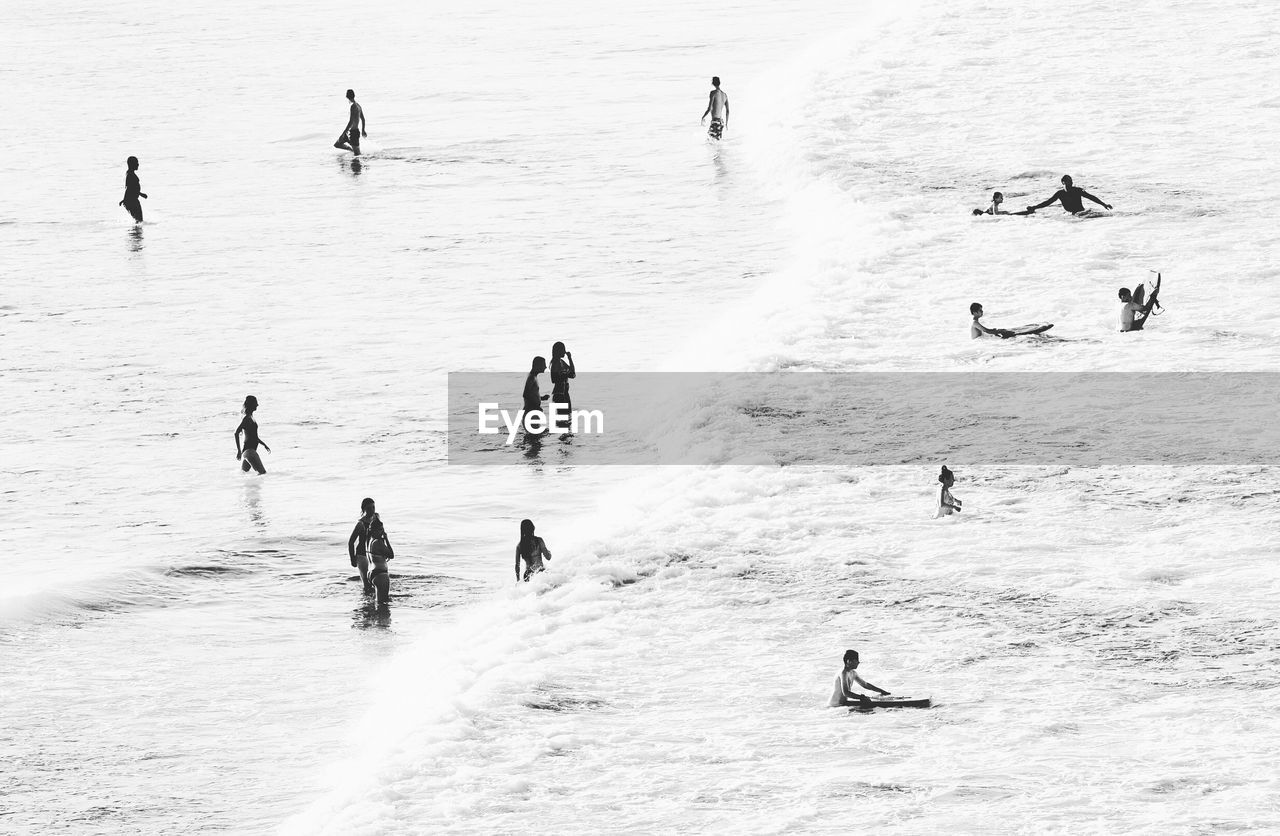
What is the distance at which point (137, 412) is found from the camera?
22844 mm

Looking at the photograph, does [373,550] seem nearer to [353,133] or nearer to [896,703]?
[896,703]

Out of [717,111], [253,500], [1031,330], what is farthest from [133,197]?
[1031,330]

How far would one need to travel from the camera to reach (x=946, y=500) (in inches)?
747

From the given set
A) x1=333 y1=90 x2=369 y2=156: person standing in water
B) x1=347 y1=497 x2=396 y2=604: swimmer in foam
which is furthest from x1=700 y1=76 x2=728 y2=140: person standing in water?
x1=347 y1=497 x2=396 y2=604: swimmer in foam

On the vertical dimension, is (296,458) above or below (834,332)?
below

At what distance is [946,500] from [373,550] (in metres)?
6.39

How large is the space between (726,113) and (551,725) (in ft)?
74.5

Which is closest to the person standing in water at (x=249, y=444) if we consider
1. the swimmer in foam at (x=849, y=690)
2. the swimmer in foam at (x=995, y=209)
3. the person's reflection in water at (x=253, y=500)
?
the person's reflection in water at (x=253, y=500)

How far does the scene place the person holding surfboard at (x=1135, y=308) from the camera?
24.6m

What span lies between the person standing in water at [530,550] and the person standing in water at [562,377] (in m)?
4.54

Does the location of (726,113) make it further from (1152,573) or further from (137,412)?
(1152,573)

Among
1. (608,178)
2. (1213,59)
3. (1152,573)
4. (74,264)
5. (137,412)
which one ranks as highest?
(1213,59)

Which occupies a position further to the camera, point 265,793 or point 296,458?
point 296,458

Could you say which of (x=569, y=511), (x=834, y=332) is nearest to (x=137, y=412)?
(x=569, y=511)
